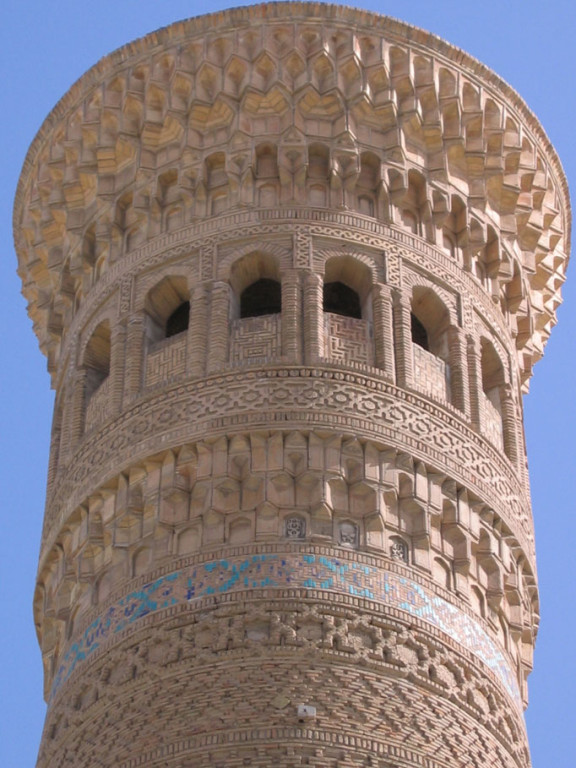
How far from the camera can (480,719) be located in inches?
480

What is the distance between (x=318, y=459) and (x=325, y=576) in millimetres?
754

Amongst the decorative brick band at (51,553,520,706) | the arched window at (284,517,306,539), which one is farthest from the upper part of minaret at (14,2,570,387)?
the decorative brick band at (51,553,520,706)

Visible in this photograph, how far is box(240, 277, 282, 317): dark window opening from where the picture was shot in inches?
547

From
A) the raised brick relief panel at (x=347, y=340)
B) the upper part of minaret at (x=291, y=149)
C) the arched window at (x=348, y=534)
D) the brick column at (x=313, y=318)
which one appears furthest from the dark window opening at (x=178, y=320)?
the arched window at (x=348, y=534)

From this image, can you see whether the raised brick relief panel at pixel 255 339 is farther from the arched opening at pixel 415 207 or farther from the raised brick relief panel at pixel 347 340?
the arched opening at pixel 415 207

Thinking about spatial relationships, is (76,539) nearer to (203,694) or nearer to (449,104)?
(203,694)

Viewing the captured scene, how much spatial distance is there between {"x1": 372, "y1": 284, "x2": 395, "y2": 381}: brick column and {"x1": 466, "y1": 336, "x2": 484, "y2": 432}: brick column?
574mm

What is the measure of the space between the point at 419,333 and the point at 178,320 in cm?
142

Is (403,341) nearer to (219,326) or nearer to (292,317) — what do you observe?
(292,317)

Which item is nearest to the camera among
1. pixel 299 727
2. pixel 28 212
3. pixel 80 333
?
pixel 299 727

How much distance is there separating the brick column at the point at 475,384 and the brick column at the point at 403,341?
45 centimetres

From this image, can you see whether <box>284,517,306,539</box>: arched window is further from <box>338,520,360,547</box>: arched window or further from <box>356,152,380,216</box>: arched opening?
<box>356,152,380,216</box>: arched opening

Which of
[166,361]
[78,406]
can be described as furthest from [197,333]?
[78,406]

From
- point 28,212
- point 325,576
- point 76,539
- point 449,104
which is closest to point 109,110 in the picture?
point 28,212
